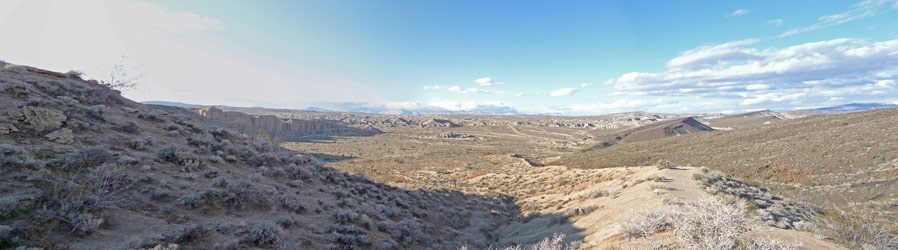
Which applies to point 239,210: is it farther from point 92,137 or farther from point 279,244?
point 92,137

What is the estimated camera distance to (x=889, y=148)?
61.4 feet

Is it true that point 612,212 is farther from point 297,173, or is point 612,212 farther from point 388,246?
point 297,173

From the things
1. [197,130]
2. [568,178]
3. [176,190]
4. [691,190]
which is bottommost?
[568,178]

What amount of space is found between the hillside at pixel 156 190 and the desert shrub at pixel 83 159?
1.1 inches

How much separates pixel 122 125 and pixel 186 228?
9.21 m

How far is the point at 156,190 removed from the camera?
7438 mm

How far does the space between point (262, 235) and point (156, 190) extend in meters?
3.73

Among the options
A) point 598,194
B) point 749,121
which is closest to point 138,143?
point 598,194

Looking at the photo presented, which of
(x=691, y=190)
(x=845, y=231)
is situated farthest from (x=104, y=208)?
(x=691, y=190)

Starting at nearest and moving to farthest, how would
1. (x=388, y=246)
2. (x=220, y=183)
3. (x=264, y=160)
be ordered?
(x=388, y=246) → (x=220, y=183) → (x=264, y=160)

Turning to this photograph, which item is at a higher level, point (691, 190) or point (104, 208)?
point (104, 208)

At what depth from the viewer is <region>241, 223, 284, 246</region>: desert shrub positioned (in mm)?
6134

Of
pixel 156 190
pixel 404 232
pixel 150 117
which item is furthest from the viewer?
pixel 150 117

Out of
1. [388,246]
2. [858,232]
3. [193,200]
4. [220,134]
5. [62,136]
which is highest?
[62,136]
